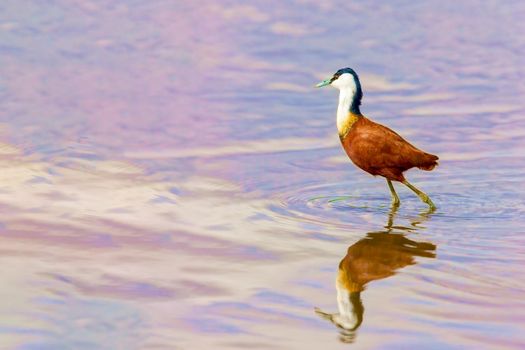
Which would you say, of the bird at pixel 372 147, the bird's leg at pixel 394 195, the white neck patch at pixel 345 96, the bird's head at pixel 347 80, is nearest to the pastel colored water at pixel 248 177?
the bird's leg at pixel 394 195

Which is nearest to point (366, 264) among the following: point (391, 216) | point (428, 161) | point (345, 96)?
point (391, 216)

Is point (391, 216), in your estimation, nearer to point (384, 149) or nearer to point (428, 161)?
point (384, 149)

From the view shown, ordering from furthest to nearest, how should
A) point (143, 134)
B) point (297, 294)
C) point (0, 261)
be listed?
1. point (143, 134)
2. point (0, 261)
3. point (297, 294)

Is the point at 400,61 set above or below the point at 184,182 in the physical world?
above

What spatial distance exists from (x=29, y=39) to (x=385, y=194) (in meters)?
9.04

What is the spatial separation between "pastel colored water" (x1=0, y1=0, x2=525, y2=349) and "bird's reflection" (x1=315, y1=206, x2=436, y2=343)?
0.03 meters

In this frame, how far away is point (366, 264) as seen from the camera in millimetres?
10422

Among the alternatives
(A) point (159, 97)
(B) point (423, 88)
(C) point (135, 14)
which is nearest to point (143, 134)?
(A) point (159, 97)

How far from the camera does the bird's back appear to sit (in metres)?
12.5

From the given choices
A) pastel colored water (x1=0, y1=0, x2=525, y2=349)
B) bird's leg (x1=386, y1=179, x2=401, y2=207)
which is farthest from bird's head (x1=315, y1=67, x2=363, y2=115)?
pastel colored water (x1=0, y1=0, x2=525, y2=349)

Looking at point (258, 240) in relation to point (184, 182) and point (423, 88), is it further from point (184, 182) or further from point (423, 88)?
point (423, 88)

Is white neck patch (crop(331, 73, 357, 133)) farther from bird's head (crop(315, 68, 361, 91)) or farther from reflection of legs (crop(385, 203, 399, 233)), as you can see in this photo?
reflection of legs (crop(385, 203, 399, 233))

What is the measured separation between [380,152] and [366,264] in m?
2.34

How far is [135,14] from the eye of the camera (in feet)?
73.8
